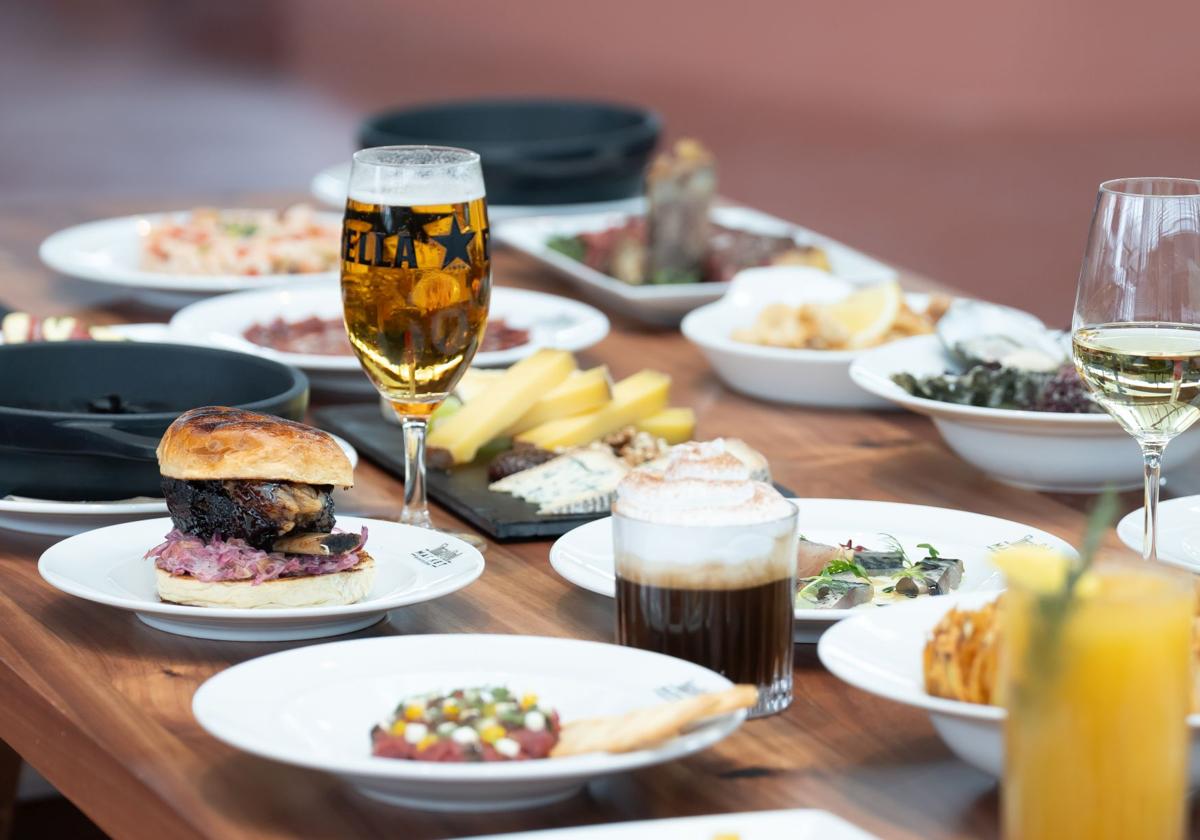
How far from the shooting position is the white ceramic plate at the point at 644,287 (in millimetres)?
2625

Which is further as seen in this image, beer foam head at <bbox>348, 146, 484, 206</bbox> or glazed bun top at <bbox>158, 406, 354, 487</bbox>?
beer foam head at <bbox>348, 146, 484, 206</bbox>

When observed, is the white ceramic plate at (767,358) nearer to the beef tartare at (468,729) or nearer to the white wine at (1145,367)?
the white wine at (1145,367)

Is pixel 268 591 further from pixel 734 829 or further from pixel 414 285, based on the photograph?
pixel 734 829

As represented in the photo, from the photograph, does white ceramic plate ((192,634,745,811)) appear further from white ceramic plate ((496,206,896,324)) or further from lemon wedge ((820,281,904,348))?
white ceramic plate ((496,206,896,324))

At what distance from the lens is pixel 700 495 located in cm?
117

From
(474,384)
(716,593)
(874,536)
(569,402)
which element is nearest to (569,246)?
(474,384)

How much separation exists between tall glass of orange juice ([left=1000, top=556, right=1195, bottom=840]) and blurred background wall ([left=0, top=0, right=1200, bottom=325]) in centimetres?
558

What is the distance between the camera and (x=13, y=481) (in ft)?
5.38

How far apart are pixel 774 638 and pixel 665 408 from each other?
0.86m

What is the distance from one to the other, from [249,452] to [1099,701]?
77cm

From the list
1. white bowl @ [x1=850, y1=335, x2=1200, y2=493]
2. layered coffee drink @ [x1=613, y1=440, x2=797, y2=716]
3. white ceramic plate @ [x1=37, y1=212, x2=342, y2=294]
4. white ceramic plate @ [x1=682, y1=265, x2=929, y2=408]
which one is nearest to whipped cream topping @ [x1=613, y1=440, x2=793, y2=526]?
layered coffee drink @ [x1=613, y1=440, x2=797, y2=716]

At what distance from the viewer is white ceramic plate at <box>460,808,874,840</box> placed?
94cm

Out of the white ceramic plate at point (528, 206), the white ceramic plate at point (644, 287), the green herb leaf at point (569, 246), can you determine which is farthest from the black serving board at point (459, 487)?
the white ceramic plate at point (528, 206)

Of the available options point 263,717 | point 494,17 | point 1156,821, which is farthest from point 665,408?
point 494,17
